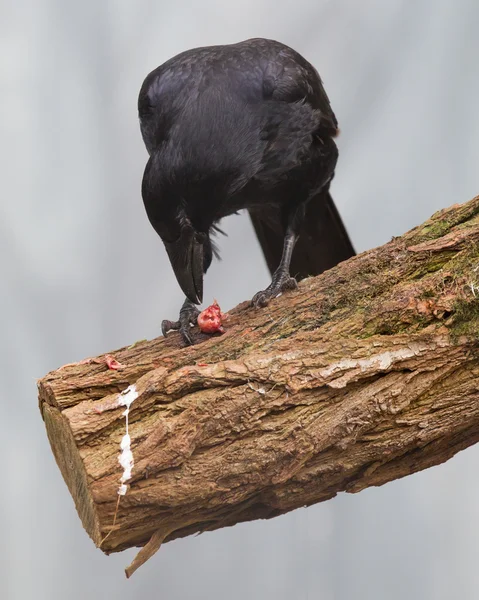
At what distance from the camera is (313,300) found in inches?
135

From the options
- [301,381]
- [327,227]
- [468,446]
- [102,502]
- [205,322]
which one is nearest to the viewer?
[102,502]

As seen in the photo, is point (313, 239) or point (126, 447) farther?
point (313, 239)

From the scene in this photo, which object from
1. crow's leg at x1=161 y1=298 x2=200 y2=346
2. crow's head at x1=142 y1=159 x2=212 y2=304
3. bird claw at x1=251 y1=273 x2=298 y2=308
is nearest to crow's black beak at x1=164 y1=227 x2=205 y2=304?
crow's head at x1=142 y1=159 x2=212 y2=304

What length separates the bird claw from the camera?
361 cm

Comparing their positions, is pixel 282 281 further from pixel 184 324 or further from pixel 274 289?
pixel 184 324

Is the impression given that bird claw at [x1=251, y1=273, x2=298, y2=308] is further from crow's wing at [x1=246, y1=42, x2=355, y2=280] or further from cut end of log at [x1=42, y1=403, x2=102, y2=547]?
cut end of log at [x1=42, y1=403, x2=102, y2=547]

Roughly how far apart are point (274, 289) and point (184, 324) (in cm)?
47

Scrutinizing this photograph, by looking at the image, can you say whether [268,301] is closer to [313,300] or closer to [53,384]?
[313,300]

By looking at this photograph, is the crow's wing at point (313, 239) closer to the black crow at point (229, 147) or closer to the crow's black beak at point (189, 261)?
the black crow at point (229, 147)

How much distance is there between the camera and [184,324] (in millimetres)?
3719

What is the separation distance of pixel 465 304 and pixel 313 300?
25.8 inches

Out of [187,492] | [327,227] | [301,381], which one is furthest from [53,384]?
[327,227]

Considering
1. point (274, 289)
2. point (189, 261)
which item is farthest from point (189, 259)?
point (274, 289)

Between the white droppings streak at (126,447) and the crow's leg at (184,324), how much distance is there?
2.31 ft
